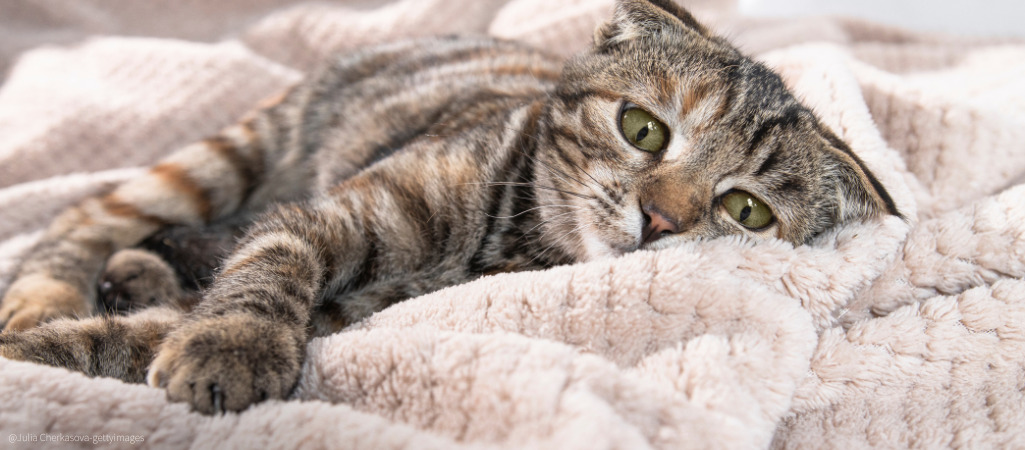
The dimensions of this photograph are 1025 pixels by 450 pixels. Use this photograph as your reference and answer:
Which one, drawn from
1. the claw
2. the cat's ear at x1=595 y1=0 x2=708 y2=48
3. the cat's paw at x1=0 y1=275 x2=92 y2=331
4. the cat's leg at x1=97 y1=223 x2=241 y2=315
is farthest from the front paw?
the cat's ear at x1=595 y1=0 x2=708 y2=48

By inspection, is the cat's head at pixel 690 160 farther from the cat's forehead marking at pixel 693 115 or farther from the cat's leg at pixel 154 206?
the cat's leg at pixel 154 206

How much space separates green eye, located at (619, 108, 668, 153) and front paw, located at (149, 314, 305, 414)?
648mm

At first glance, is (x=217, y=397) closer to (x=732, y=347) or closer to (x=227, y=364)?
(x=227, y=364)

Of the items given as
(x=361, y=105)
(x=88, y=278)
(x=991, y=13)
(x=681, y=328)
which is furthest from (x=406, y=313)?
(x=991, y=13)

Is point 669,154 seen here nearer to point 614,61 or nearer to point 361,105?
point 614,61

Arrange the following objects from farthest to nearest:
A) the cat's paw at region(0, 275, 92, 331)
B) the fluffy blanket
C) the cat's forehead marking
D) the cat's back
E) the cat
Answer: the cat's back, the cat's paw at region(0, 275, 92, 331), the cat's forehead marking, the cat, the fluffy blanket

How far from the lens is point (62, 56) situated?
211 cm

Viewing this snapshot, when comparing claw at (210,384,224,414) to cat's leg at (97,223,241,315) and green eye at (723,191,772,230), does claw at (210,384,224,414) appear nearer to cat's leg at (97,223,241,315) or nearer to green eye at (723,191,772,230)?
cat's leg at (97,223,241,315)

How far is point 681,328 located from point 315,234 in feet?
2.10

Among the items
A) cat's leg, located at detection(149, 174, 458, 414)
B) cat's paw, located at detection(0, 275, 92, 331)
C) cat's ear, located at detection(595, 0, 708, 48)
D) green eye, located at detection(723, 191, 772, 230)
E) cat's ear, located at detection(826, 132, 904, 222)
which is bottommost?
cat's paw, located at detection(0, 275, 92, 331)

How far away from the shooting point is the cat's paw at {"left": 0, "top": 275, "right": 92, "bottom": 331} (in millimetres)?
1165

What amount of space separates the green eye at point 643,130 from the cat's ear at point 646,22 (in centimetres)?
18

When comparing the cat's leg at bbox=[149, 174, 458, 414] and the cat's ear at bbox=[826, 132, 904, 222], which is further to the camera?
the cat's ear at bbox=[826, 132, 904, 222]

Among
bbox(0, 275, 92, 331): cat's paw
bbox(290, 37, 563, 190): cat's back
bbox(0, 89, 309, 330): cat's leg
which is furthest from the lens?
bbox(290, 37, 563, 190): cat's back
